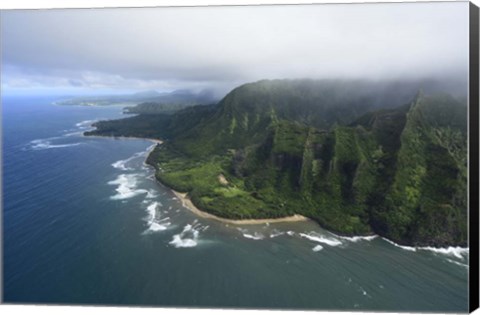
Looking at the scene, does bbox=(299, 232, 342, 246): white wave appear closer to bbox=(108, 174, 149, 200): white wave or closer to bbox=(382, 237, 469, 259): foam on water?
bbox=(382, 237, 469, 259): foam on water

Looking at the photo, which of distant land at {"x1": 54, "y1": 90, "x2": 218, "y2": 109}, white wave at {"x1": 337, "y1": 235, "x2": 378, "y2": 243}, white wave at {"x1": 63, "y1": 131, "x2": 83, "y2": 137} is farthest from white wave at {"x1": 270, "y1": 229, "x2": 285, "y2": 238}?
white wave at {"x1": 63, "y1": 131, "x2": 83, "y2": 137}

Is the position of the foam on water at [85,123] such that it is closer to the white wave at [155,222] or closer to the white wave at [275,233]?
the white wave at [155,222]

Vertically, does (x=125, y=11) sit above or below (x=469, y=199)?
above

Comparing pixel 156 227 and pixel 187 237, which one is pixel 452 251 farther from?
pixel 156 227

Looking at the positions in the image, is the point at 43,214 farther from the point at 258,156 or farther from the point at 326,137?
the point at 326,137

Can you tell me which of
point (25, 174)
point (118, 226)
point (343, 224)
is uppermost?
point (25, 174)

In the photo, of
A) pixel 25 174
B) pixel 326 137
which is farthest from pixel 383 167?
pixel 25 174

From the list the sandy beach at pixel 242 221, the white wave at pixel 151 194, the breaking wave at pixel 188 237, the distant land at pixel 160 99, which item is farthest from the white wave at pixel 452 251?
the distant land at pixel 160 99
